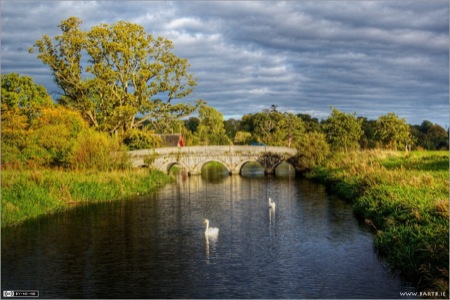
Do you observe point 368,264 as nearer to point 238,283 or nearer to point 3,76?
point 238,283

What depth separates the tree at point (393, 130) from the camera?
7688cm

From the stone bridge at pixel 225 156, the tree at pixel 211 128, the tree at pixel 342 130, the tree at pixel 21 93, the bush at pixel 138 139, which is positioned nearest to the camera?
the tree at pixel 21 93

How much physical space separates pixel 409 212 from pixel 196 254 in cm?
1050

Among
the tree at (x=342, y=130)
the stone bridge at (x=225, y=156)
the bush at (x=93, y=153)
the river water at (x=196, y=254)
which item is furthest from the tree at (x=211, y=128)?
the river water at (x=196, y=254)

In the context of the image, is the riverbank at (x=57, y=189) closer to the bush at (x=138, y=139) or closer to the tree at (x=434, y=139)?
the bush at (x=138, y=139)

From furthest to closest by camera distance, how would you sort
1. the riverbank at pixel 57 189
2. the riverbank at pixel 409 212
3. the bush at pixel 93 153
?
the bush at pixel 93 153 < the riverbank at pixel 57 189 < the riverbank at pixel 409 212

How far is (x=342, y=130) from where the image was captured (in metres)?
74.3

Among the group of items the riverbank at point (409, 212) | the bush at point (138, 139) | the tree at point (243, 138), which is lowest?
the riverbank at point (409, 212)

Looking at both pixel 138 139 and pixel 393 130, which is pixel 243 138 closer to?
pixel 393 130

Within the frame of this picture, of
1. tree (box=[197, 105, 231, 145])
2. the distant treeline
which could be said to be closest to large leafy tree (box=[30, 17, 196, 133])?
the distant treeline

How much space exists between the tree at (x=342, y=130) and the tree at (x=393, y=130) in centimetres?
436

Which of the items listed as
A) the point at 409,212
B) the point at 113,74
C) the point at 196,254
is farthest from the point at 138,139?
the point at 409,212

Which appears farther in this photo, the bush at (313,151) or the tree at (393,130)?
the tree at (393,130)

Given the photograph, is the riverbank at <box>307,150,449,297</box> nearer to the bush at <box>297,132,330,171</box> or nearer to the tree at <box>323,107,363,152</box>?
the bush at <box>297,132,330,171</box>
